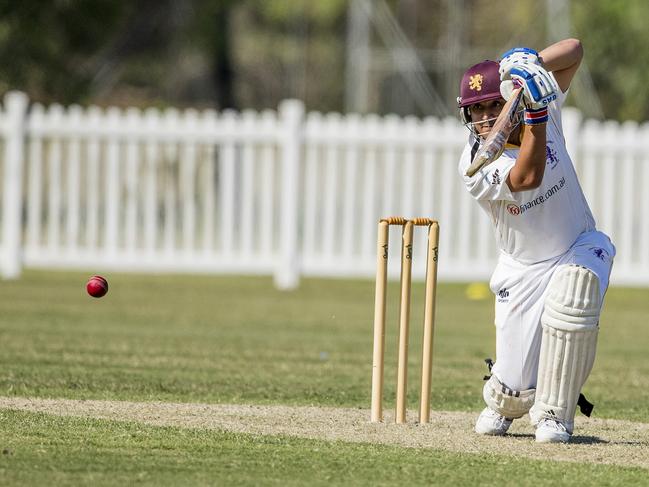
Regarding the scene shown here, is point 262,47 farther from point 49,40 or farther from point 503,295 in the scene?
point 503,295

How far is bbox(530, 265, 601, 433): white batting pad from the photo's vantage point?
5418 millimetres

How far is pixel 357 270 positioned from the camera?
45.7 feet

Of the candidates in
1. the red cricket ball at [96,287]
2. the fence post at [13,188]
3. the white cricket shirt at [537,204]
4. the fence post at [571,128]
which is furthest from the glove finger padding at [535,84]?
the fence post at [13,188]

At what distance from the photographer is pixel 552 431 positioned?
18.3 ft

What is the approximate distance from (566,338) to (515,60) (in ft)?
3.81

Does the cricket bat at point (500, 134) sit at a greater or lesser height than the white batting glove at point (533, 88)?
lesser

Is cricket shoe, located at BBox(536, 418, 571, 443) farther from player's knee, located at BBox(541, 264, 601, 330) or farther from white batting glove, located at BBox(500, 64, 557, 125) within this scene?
white batting glove, located at BBox(500, 64, 557, 125)

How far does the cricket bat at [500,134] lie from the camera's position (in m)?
5.18

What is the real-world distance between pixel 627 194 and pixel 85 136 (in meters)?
5.76

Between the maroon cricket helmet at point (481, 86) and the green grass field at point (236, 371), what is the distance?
147cm

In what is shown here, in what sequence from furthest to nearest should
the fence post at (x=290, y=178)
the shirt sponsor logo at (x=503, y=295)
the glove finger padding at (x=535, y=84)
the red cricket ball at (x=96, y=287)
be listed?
1. the fence post at (x=290, y=178)
2. the red cricket ball at (x=96, y=287)
3. the shirt sponsor logo at (x=503, y=295)
4. the glove finger padding at (x=535, y=84)

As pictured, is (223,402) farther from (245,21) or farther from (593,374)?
(245,21)

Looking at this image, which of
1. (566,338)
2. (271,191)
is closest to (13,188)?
(271,191)

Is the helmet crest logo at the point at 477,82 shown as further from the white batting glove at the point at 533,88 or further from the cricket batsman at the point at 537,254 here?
the white batting glove at the point at 533,88
